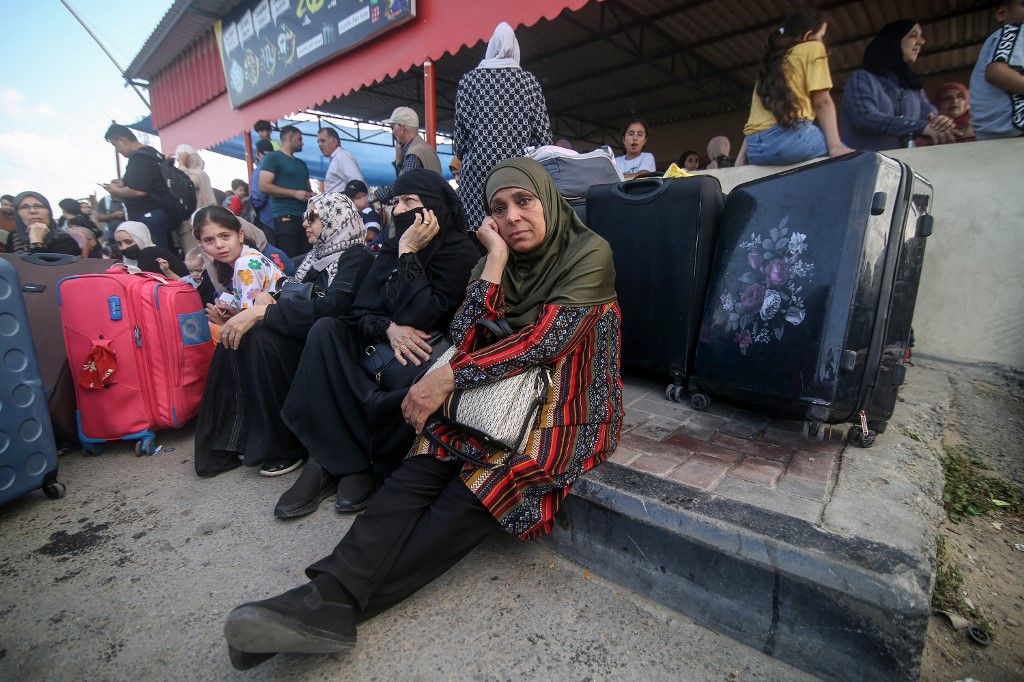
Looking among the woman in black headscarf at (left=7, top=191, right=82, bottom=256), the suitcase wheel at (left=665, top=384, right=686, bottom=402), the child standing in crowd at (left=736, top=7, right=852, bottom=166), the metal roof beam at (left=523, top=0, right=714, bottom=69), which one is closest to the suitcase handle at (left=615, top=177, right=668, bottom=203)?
the suitcase wheel at (left=665, top=384, right=686, bottom=402)

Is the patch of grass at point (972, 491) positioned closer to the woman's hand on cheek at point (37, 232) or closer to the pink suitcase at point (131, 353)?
the pink suitcase at point (131, 353)

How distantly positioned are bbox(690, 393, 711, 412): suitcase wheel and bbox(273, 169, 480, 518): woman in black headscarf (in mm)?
1172

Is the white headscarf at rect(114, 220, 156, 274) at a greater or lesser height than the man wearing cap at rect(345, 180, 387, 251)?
lesser

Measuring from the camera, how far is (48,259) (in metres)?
2.84

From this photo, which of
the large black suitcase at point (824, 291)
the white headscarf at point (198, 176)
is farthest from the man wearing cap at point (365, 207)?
the large black suitcase at point (824, 291)

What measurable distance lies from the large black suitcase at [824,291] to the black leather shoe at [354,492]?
1.58m

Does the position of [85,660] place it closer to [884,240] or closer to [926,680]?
[926,680]

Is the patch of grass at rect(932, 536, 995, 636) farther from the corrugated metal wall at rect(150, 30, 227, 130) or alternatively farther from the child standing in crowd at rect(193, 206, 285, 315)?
the corrugated metal wall at rect(150, 30, 227, 130)

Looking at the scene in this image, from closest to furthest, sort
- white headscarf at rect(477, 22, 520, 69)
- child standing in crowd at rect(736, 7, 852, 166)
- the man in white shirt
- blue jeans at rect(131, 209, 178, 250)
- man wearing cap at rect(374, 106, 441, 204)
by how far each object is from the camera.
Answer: child standing in crowd at rect(736, 7, 852, 166), white headscarf at rect(477, 22, 520, 69), man wearing cap at rect(374, 106, 441, 204), blue jeans at rect(131, 209, 178, 250), the man in white shirt

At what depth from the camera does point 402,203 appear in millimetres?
2184

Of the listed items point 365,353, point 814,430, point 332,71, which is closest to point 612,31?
point 332,71

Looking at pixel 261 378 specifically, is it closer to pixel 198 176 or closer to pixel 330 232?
pixel 330 232

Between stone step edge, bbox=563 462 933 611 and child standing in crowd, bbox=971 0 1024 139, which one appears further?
child standing in crowd, bbox=971 0 1024 139

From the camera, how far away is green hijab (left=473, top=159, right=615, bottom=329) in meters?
1.57
